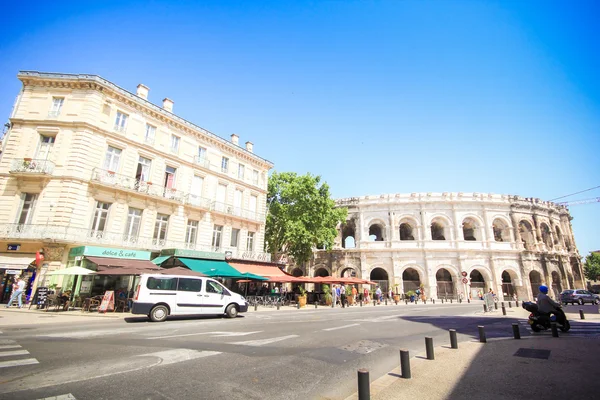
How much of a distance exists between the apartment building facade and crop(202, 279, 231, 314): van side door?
25.2 feet

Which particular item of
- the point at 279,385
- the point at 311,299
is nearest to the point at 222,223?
the point at 311,299

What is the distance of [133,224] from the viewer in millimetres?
18312

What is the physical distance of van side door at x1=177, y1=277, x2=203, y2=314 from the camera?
12300 mm

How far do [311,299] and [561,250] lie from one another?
32.4 m

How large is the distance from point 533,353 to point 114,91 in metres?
23.2

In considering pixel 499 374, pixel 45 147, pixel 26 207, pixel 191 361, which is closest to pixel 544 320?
pixel 499 374

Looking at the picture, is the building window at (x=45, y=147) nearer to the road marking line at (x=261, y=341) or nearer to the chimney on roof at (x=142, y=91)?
the chimney on roof at (x=142, y=91)

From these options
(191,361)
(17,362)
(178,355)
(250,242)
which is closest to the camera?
(17,362)

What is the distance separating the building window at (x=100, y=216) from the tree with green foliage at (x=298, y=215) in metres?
14.6

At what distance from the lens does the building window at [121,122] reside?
18539 mm

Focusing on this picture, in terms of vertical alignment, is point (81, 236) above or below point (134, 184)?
below

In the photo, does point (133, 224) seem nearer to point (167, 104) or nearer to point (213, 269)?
point (213, 269)

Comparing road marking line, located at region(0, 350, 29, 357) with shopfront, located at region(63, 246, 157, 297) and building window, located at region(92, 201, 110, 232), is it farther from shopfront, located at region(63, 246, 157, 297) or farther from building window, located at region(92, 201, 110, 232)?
building window, located at region(92, 201, 110, 232)

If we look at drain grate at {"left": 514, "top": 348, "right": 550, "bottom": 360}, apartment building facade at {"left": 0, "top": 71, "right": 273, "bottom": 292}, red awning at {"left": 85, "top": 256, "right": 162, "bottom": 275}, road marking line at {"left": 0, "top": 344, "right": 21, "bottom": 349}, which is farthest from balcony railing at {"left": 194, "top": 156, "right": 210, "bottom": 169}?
drain grate at {"left": 514, "top": 348, "right": 550, "bottom": 360}
